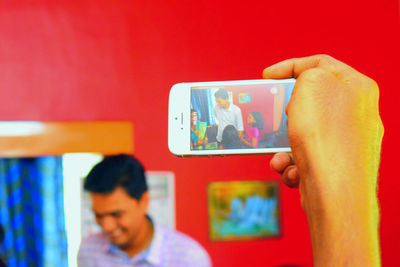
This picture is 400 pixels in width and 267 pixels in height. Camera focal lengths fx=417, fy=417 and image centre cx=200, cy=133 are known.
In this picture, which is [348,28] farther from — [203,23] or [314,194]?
[314,194]

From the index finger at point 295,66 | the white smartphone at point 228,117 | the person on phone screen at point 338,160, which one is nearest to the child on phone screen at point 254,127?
the white smartphone at point 228,117

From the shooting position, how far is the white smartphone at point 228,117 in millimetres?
858

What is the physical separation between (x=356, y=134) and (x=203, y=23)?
4.34 feet

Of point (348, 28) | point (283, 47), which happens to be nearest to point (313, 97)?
point (283, 47)

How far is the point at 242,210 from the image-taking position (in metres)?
1.71

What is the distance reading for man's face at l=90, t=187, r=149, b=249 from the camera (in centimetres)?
166

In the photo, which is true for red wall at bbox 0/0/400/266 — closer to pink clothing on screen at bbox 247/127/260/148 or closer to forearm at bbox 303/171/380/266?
pink clothing on screen at bbox 247/127/260/148

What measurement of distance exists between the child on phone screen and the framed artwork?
87 centimetres

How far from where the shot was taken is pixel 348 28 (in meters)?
1.78

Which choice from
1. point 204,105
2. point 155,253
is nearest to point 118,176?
point 155,253

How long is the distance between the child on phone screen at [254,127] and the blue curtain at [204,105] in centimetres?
8

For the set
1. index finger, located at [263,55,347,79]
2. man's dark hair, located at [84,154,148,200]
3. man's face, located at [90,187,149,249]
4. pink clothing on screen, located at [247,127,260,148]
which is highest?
index finger, located at [263,55,347,79]

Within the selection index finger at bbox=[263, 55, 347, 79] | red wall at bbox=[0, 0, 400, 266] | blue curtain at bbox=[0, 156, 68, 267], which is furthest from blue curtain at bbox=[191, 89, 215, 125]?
blue curtain at bbox=[0, 156, 68, 267]

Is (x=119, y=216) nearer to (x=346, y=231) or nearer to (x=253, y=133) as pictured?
(x=253, y=133)
